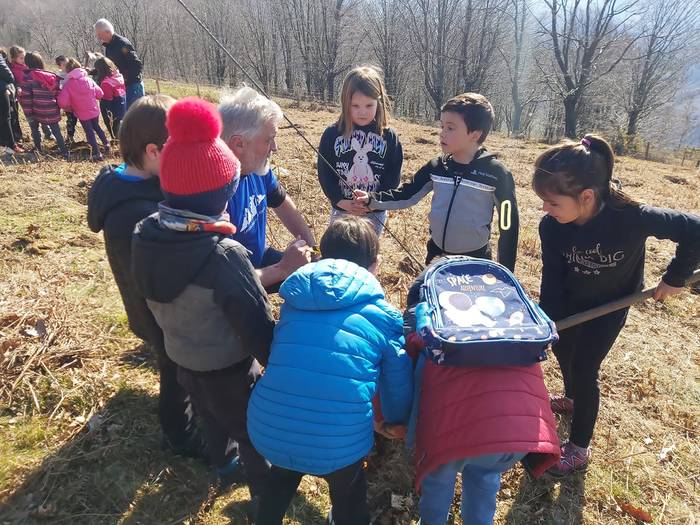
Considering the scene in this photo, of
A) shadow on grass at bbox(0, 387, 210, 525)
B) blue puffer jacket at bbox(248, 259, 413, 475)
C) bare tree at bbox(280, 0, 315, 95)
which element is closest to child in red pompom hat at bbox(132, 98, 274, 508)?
blue puffer jacket at bbox(248, 259, 413, 475)

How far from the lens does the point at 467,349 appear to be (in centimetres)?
→ 161

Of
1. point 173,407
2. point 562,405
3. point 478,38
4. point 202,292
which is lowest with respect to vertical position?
point 562,405

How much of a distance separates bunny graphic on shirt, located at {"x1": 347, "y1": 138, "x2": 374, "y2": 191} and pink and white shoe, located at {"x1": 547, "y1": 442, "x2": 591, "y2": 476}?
93.2 inches

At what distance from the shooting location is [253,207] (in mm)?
2613

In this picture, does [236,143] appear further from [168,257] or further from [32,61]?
[32,61]

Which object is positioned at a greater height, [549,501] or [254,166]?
[254,166]

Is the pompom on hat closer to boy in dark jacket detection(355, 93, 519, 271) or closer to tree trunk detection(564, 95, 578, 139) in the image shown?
boy in dark jacket detection(355, 93, 519, 271)

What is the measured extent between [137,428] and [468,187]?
8.78 ft

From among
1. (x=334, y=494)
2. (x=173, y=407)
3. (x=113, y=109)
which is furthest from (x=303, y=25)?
(x=334, y=494)

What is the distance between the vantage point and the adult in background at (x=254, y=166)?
233cm

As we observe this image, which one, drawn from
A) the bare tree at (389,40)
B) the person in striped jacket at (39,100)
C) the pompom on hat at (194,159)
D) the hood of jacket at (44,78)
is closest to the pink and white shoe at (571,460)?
the pompom on hat at (194,159)

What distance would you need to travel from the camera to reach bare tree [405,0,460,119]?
33.5 m

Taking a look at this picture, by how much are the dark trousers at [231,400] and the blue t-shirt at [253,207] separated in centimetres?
78

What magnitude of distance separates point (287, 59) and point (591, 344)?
4258 centimetres
